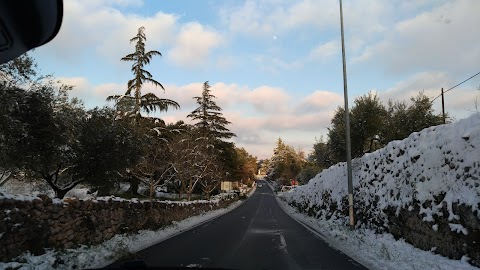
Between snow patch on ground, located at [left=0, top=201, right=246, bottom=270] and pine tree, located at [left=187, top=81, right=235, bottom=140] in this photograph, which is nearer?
snow patch on ground, located at [left=0, top=201, right=246, bottom=270]

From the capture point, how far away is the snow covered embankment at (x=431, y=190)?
1055 cm

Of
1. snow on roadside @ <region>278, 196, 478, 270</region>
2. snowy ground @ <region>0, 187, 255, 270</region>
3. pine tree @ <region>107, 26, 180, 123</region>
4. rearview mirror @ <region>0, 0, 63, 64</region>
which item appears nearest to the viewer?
rearview mirror @ <region>0, 0, 63, 64</region>

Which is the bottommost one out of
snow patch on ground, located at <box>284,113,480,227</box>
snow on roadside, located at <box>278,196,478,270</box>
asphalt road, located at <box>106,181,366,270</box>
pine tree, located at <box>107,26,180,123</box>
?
asphalt road, located at <box>106,181,366,270</box>

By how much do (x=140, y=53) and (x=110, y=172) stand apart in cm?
2875

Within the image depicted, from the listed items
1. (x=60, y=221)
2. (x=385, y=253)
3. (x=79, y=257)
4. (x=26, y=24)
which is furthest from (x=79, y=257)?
(x=26, y=24)

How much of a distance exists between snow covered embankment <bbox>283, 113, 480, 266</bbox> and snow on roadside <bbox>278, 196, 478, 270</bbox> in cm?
29

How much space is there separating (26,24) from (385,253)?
36.4 feet

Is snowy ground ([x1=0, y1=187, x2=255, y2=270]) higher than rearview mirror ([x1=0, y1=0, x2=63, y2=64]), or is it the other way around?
rearview mirror ([x1=0, y1=0, x2=63, y2=64])

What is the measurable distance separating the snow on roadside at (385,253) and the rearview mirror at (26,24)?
9265 mm

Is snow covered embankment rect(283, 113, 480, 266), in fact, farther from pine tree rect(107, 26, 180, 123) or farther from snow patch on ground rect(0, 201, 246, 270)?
pine tree rect(107, 26, 180, 123)

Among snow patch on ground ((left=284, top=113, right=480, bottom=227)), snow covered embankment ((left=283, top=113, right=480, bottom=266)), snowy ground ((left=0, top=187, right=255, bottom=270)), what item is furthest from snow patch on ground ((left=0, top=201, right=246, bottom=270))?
snow patch on ground ((left=284, top=113, right=480, bottom=227))

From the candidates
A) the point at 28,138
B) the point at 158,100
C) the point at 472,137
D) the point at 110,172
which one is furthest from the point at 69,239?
the point at 158,100

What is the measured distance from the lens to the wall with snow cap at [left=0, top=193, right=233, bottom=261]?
9.52 meters

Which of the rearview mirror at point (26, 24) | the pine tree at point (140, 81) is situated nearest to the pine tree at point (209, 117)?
the pine tree at point (140, 81)
